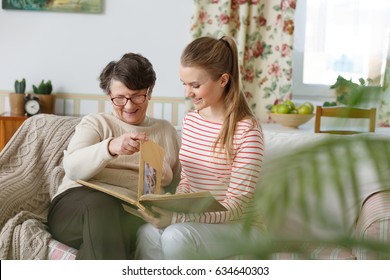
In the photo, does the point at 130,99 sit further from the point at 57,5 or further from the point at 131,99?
the point at 57,5

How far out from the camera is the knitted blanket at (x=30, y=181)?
5.85ft

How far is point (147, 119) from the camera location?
2.07m

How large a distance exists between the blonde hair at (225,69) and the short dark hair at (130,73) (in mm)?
170

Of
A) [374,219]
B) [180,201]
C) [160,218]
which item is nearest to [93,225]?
[160,218]

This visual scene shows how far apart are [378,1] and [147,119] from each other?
2203mm

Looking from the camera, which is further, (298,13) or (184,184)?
(298,13)

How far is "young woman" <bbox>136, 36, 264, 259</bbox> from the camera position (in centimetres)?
173

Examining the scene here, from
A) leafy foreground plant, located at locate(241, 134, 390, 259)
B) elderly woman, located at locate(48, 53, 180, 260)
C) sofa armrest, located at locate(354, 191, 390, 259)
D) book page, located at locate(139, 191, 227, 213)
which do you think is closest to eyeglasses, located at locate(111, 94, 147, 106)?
elderly woman, located at locate(48, 53, 180, 260)

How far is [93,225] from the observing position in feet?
5.67

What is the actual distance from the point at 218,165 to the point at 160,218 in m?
0.24

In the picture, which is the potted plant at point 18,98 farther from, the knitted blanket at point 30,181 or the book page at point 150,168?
the book page at point 150,168
